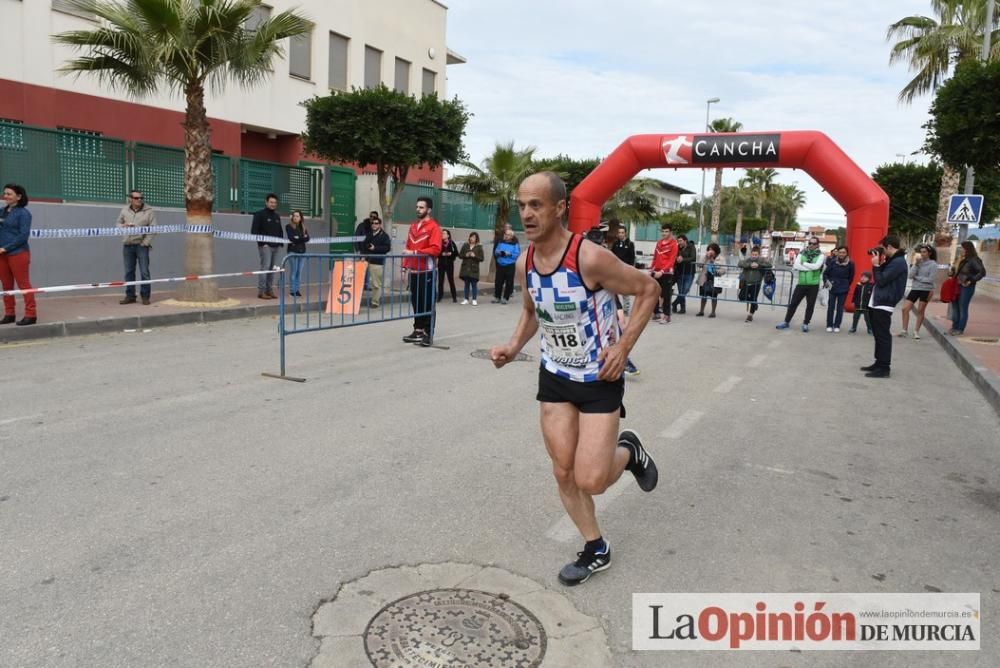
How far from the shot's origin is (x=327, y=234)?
62.7ft

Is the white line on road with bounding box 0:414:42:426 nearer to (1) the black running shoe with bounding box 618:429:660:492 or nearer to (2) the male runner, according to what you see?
(2) the male runner

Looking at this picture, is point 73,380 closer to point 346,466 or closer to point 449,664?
point 346,466

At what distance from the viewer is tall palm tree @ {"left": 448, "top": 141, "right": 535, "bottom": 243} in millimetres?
21984

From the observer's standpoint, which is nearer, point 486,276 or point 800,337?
point 800,337

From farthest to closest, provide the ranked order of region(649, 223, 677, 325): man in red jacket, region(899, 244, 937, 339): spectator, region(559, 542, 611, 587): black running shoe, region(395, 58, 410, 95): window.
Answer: region(395, 58, 410, 95): window, region(649, 223, 677, 325): man in red jacket, region(899, 244, 937, 339): spectator, region(559, 542, 611, 587): black running shoe

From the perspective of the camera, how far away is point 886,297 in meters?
8.99

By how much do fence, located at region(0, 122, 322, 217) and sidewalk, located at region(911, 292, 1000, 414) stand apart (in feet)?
45.7

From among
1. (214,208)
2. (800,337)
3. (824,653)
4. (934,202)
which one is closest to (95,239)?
(214,208)

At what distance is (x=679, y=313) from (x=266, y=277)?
8.68m

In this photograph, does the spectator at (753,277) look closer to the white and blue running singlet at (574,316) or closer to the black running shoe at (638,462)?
the black running shoe at (638,462)

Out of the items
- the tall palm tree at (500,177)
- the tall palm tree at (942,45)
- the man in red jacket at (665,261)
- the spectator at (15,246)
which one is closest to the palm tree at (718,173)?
the tall palm tree at (942,45)

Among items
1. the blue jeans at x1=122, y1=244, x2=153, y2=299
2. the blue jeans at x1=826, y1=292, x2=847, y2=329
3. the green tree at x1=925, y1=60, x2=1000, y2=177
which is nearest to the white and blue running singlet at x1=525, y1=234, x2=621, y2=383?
the green tree at x1=925, y1=60, x2=1000, y2=177

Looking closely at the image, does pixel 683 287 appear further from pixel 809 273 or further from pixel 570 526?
pixel 570 526

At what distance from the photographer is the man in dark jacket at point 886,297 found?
893 centimetres
